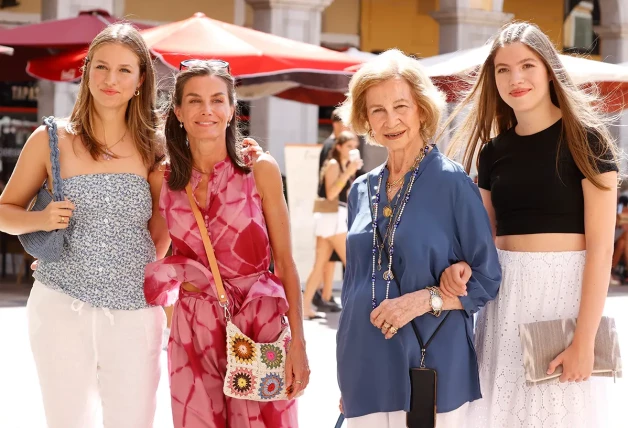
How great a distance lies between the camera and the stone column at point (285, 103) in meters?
14.3

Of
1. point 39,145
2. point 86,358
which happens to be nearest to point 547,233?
point 86,358

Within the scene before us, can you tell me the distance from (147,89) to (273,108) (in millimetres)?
10817

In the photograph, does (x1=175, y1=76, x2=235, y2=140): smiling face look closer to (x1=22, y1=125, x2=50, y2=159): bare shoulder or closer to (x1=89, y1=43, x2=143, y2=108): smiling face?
(x1=89, y1=43, x2=143, y2=108): smiling face

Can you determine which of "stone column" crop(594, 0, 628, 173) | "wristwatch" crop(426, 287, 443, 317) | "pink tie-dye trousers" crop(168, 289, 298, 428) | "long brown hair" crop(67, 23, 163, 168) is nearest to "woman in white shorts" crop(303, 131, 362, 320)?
"long brown hair" crop(67, 23, 163, 168)

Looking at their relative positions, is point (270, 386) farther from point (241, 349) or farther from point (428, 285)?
point (428, 285)

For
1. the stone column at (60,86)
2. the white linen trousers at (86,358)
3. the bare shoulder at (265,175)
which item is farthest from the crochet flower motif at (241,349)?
the stone column at (60,86)

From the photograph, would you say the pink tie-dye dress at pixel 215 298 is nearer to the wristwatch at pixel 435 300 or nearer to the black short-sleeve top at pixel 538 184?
the wristwatch at pixel 435 300

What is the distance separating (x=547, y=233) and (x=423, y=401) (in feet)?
2.55

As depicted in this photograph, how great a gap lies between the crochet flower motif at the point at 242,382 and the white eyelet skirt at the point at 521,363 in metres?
0.75

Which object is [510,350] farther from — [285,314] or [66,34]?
[66,34]

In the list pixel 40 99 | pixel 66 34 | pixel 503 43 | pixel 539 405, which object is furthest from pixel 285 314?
pixel 40 99

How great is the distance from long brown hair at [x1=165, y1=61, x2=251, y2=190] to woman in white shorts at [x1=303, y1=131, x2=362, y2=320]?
6713 millimetres

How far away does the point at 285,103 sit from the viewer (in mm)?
14812

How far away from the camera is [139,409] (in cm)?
377
